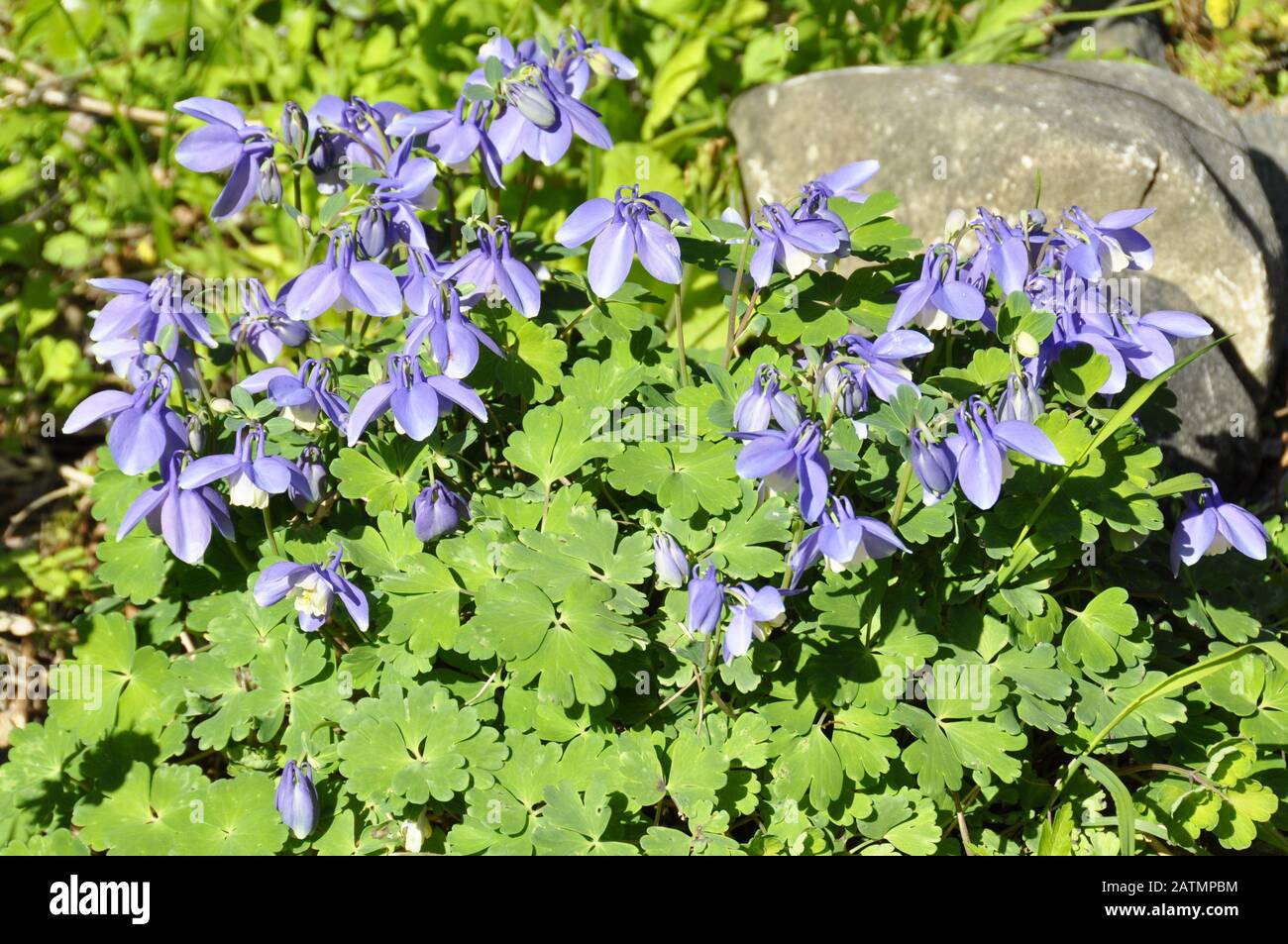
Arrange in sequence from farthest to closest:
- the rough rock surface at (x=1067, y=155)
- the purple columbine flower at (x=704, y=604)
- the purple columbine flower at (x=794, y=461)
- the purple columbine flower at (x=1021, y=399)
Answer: the rough rock surface at (x=1067, y=155) < the purple columbine flower at (x=1021, y=399) < the purple columbine flower at (x=704, y=604) < the purple columbine flower at (x=794, y=461)

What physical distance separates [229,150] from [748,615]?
1553 mm

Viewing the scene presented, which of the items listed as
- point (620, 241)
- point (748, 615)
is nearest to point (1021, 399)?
point (748, 615)

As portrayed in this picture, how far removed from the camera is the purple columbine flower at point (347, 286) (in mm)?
2441

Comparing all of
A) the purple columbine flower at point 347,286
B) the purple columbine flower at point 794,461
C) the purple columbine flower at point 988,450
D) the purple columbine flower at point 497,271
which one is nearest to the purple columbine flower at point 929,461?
the purple columbine flower at point 988,450

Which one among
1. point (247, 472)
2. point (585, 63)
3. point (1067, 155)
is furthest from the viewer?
point (1067, 155)

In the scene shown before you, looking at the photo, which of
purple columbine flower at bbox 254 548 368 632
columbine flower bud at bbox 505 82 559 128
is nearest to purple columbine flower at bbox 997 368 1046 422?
columbine flower bud at bbox 505 82 559 128

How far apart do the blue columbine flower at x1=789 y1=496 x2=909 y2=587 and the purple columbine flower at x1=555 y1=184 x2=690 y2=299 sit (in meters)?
0.63

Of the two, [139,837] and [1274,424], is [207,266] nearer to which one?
[139,837]

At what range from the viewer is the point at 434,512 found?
8.25ft

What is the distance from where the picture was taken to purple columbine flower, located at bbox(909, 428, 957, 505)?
6.97ft

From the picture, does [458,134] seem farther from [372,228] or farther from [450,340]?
[450,340]

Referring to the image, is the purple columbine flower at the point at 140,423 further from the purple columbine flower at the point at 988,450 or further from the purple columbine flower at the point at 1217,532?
the purple columbine flower at the point at 1217,532

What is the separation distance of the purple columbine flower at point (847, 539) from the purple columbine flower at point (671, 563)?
257 mm

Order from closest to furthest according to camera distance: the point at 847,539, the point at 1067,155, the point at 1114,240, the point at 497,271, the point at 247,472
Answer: the point at 847,539, the point at 247,472, the point at 497,271, the point at 1114,240, the point at 1067,155
